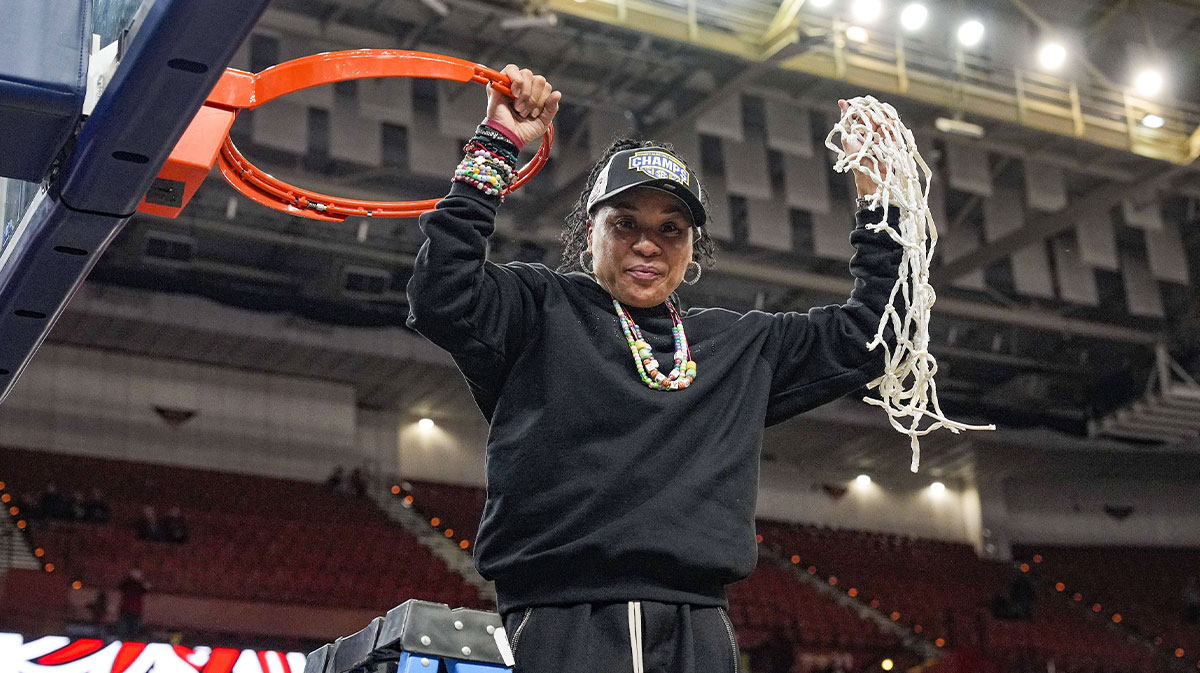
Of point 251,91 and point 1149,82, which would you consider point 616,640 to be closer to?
point 251,91

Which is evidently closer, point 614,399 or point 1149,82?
point 614,399

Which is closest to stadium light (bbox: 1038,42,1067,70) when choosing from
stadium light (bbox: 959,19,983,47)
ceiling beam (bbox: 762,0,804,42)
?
stadium light (bbox: 959,19,983,47)

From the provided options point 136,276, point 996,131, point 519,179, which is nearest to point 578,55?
point 996,131

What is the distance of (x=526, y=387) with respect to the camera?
1719 millimetres

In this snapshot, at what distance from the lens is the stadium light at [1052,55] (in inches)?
385

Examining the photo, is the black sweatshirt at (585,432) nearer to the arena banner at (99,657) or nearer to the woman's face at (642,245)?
the woman's face at (642,245)

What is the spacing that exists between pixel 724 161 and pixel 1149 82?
3386 mm

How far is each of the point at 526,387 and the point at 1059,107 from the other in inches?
379

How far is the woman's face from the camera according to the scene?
1807mm

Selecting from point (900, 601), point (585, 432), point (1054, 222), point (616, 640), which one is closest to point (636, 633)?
point (616, 640)

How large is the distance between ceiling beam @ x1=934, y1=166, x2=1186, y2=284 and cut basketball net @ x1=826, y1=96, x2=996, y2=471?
944 cm

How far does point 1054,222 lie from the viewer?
11.5 metres

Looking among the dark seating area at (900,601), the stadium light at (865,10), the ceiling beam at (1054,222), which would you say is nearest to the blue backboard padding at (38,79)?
the stadium light at (865,10)

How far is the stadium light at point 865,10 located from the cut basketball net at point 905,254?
24.1ft
